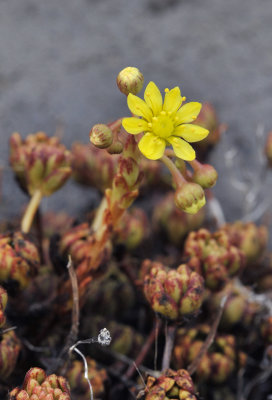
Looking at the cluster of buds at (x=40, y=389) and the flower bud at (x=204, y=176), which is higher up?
the flower bud at (x=204, y=176)

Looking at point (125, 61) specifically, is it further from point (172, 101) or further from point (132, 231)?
point (172, 101)

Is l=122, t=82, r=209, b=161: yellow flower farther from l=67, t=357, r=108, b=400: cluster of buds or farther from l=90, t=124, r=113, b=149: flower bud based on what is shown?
l=67, t=357, r=108, b=400: cluster of buds

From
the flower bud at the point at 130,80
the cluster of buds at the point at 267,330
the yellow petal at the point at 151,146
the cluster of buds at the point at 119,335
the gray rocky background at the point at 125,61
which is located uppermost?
the gray rocky background at the point at 125,61

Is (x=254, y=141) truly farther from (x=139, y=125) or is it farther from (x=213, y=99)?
(x=139, y=125)

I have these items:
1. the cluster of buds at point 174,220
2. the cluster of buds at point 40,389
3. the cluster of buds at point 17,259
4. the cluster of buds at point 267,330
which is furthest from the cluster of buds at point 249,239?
the cluster of buds at point 40,389

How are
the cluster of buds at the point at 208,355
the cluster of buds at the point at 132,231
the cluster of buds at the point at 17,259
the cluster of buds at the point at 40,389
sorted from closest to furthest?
the cluster of buds at the point at 40,389
the cluster of buds at the point at 17,259
the cluster of buds at the point at 208,355
the cluster of buds at the point at 132,231

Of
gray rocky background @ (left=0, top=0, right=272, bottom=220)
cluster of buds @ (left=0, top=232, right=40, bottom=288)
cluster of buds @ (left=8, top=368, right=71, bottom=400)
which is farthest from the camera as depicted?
gray rocky background @ (left=0, top=0, right=272, bottom=220)

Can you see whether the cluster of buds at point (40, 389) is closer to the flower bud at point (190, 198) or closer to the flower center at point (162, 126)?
the flower bud at point (190, 198)

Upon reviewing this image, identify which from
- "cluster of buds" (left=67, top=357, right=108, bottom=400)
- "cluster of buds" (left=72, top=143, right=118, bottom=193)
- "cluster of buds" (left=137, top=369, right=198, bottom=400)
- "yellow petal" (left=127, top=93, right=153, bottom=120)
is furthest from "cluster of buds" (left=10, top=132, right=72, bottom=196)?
"cluster of buds" (left=137, top=369, right=198, bottom=400)
